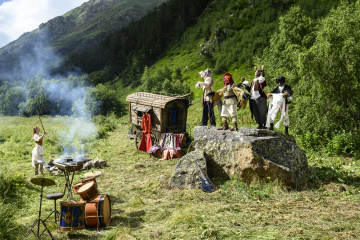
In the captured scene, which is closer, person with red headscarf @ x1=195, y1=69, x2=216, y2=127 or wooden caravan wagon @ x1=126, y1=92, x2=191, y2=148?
person with red headscarf @ x1=195, y1=69, x2=216, y2=127

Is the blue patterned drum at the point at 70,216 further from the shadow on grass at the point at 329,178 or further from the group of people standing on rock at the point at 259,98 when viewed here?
the shadow on grass at the point at 329,178

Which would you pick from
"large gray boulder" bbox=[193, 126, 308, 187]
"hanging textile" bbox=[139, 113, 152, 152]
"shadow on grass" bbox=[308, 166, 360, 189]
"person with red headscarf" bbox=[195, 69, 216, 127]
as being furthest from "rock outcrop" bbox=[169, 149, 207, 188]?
"hanging textile" bbox=[139, 113, 152, 152]

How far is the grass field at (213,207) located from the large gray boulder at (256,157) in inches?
14.5

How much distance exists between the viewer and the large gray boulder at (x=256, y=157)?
8422 mm

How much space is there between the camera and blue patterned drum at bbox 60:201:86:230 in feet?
20.7

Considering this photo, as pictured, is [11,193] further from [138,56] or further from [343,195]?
[138,56]

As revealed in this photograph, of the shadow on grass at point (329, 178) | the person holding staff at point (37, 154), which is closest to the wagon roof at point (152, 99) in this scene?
the person holding staff at point (37, 154)

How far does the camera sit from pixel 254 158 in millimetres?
8477

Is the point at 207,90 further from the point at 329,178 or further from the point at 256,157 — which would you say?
the point at 329,178

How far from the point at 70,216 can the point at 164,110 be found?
9.60 meters

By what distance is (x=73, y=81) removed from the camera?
152ft

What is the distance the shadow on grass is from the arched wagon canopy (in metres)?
8.22

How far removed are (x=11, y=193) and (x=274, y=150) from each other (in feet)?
29.1

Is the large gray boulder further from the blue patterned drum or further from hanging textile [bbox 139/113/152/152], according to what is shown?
hanging textile [bbox 139/113/152/152]
